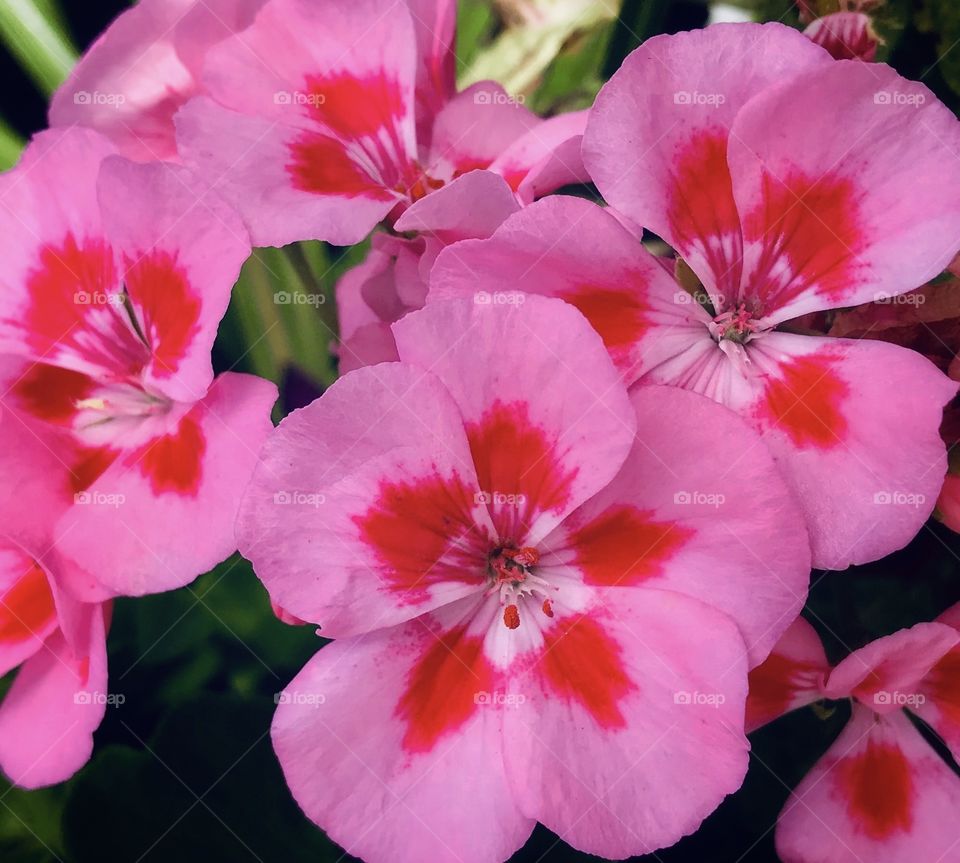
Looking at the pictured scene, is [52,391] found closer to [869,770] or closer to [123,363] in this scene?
[123,363]

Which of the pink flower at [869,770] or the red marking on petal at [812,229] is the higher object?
the red marking on petal at [812,229]

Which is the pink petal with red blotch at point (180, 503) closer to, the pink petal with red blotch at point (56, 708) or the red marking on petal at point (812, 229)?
the pink petal with red blotch at point (56, 708)

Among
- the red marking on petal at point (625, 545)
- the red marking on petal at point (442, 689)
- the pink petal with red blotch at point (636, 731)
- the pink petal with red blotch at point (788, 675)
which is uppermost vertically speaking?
the red marking on petal at point (625, 545)

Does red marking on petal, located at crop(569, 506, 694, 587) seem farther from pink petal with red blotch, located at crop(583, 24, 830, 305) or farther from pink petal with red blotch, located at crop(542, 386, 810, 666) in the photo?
pink petal with red blotch, located at crop(583, 24, 830, 305)

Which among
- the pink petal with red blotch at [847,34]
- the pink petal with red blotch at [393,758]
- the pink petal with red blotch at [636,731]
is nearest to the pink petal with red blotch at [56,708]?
the pink petal with red blotch at [393,758]

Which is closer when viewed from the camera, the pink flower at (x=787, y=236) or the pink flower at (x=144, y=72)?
the pink flower at (x=787, y=236)

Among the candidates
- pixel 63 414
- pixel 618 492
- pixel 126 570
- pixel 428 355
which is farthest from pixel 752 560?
pixel 63 414
